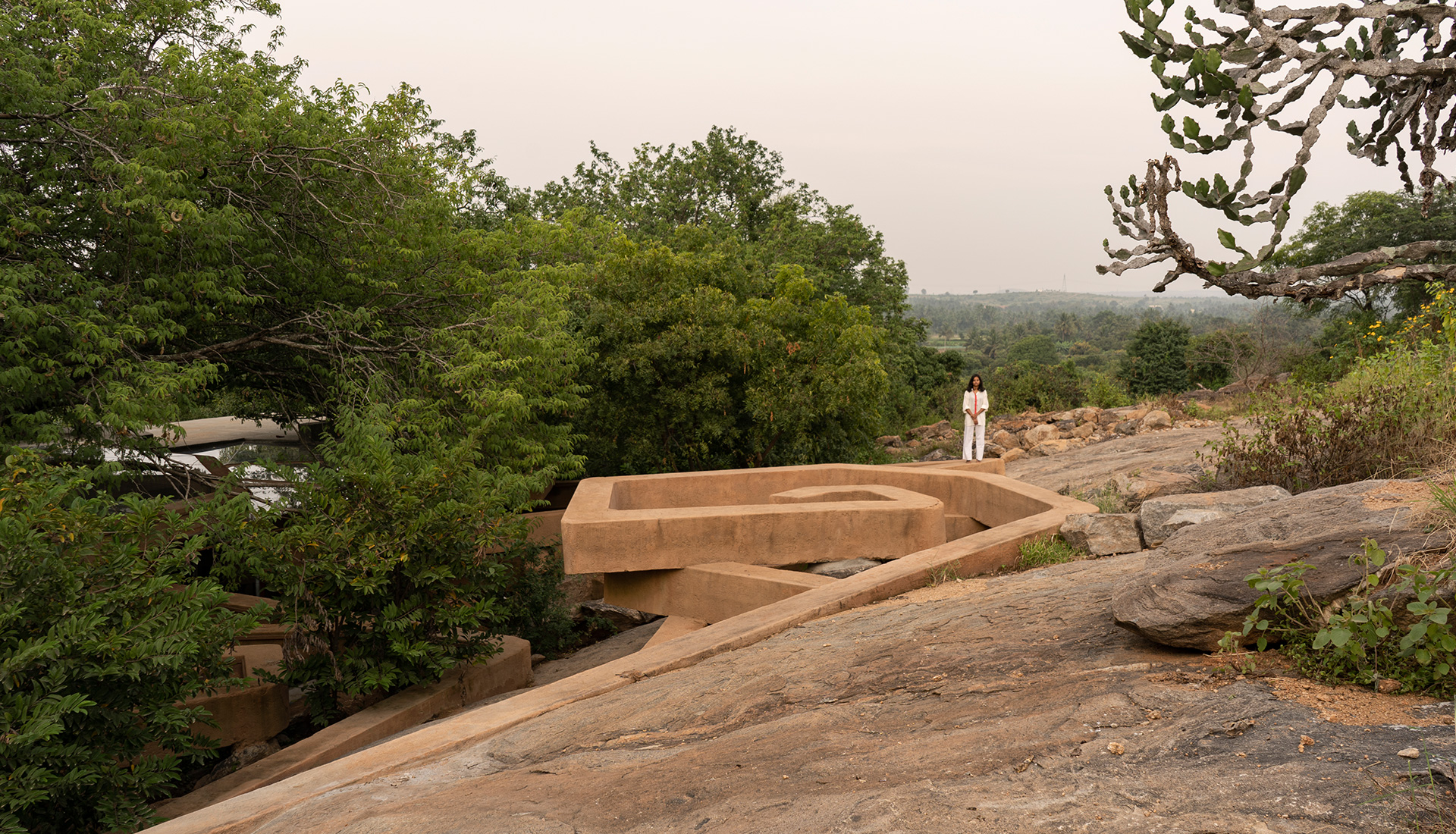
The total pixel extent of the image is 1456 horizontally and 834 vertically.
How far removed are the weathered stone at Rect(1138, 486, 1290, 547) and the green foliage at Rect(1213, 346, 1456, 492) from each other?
29.7 inches

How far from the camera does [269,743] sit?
8516mm

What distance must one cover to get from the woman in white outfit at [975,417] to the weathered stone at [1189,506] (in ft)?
22.1

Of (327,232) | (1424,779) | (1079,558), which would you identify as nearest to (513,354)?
(327,232)

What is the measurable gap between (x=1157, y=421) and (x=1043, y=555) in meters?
14.3

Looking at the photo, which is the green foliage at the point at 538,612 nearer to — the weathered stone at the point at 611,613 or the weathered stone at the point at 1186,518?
the weathered stone at the point at 611,613

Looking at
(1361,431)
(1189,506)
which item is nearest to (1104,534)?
(1189,506)

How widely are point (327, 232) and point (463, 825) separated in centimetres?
1094

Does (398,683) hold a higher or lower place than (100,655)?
lower

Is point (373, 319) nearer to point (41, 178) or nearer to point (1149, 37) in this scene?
point (41, 178)

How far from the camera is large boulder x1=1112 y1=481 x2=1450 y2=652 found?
3738 millimetres

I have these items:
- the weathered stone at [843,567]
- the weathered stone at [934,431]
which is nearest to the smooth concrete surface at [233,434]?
the weathered stone at [843,567]

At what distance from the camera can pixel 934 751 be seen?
3428 mm

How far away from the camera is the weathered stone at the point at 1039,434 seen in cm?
2055

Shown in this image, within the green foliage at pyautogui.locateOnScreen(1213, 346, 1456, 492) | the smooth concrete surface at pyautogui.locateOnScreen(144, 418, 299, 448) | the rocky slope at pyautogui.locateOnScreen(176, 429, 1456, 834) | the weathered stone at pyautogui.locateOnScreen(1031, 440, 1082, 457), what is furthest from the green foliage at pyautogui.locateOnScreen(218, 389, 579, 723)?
the weathered stone at pyautogui.locateOnScreen(1031, 440, 1082, 457)
